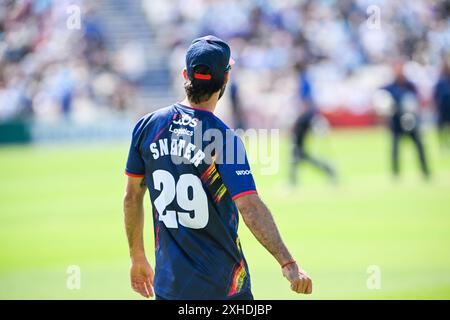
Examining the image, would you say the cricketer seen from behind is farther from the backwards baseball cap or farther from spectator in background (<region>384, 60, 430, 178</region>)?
spectator in background (<region>384, 60, 430, 178</region>)

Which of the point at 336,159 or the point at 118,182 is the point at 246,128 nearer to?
the point at 336,159

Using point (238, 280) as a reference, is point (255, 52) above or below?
above

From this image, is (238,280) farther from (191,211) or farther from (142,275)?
(142,275)

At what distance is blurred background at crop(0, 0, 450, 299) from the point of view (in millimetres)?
11078

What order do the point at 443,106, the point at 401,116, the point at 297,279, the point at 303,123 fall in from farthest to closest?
the point at 443,106
the point at 401,116
the point at 303,123
the point at 297,279

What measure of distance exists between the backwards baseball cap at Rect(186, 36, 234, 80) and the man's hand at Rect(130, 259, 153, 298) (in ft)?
4.56

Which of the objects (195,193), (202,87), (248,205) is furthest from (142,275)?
(202,87)

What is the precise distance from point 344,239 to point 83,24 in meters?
23.7

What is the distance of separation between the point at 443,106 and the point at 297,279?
73.9 feet

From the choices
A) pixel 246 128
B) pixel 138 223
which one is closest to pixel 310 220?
pixel 138 223

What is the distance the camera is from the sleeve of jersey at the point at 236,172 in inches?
196

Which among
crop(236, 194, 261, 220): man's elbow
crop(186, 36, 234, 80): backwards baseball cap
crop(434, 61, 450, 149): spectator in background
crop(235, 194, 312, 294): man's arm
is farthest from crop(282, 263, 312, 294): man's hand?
crop(434, 61, 450, 149): spectator in background

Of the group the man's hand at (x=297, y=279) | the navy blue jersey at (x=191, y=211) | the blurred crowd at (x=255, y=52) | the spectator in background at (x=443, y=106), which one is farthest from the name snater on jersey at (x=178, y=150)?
the blurred crowd at (x=255, y=52)

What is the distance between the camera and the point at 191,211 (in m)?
5.21
